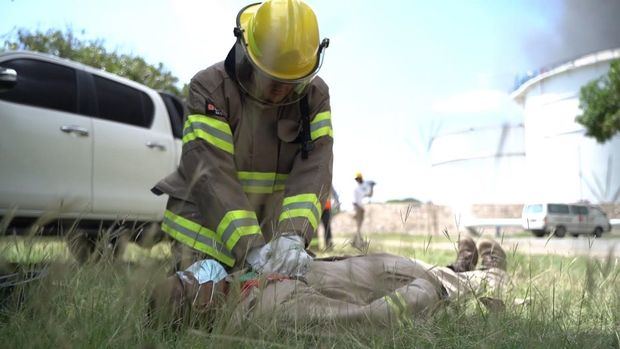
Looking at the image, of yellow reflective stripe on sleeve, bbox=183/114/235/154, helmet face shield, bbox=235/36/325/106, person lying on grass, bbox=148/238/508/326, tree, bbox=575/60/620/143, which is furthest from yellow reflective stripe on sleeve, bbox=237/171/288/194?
tree, bbox=575/60/620/143

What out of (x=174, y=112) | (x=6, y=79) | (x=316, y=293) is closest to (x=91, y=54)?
(x=174, y=112)

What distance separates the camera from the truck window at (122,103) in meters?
5.20

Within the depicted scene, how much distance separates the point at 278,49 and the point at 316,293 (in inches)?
38.2

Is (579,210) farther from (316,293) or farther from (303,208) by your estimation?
(316,293)

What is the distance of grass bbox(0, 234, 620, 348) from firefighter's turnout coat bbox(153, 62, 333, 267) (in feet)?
0.96

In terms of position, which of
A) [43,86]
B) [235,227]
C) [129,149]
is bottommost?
[235,227]

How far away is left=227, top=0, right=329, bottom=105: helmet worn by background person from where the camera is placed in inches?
91.9

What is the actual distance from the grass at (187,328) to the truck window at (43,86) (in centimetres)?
251

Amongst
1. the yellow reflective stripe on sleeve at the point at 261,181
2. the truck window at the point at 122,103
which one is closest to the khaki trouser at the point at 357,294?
the yellow reflective stripe on sleeve at the point at 261,181

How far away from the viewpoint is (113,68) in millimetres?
6547

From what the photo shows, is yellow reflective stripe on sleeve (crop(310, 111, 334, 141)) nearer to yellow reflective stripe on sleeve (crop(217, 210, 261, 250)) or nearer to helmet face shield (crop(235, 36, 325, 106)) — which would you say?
helmet face shield (crop(235, 36, 325, 106))

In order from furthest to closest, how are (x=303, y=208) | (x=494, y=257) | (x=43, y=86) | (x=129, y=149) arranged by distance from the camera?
1. (x=129, y=149)
2. (x=43, y=86)
3. (x=494, y=257)
4. (x=303, y=208)

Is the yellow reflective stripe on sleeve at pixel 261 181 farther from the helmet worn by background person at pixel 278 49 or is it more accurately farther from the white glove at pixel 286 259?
the white glove at pixel 286 259

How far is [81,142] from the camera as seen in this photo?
477 centimetres
